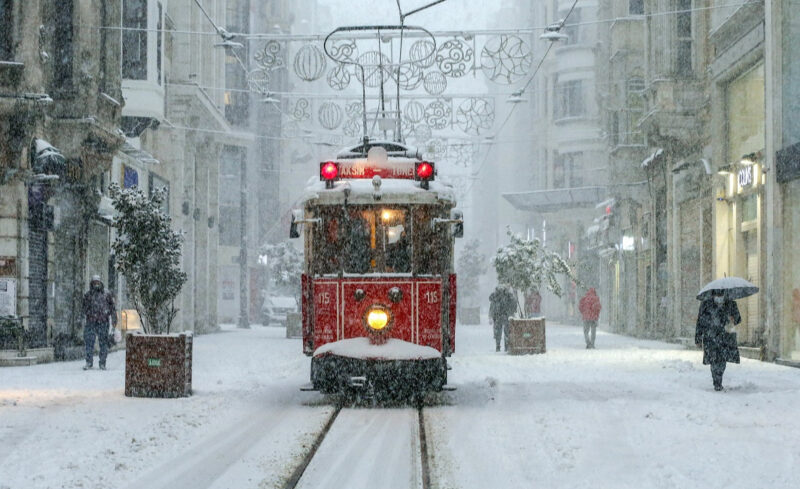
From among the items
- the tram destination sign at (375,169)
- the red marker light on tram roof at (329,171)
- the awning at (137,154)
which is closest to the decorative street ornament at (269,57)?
the awning at (137,154)

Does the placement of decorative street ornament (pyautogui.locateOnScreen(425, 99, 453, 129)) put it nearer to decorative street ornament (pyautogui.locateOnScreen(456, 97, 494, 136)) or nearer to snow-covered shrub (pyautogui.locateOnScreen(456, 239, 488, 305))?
decorative street ornament (pyautogui.locateOnScreen(456, 97, 494, 136))

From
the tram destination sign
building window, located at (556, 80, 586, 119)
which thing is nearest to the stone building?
the tram destination sign

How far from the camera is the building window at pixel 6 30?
23.1 meters

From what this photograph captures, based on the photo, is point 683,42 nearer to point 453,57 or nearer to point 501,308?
point 501,308

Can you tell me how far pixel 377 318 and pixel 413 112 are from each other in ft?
50.6

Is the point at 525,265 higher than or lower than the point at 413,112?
lower

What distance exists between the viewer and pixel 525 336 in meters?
28.0

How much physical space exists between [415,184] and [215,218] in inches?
1317

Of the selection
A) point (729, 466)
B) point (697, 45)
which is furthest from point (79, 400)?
point (697, 45)

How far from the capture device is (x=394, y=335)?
1473 cm

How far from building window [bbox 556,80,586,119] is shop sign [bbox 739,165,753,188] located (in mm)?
37362

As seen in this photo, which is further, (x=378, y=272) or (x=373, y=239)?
(x=373, y=239)

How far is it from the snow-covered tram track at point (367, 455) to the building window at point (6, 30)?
1289 centimetres

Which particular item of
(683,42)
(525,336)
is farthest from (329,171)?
(683,42)
